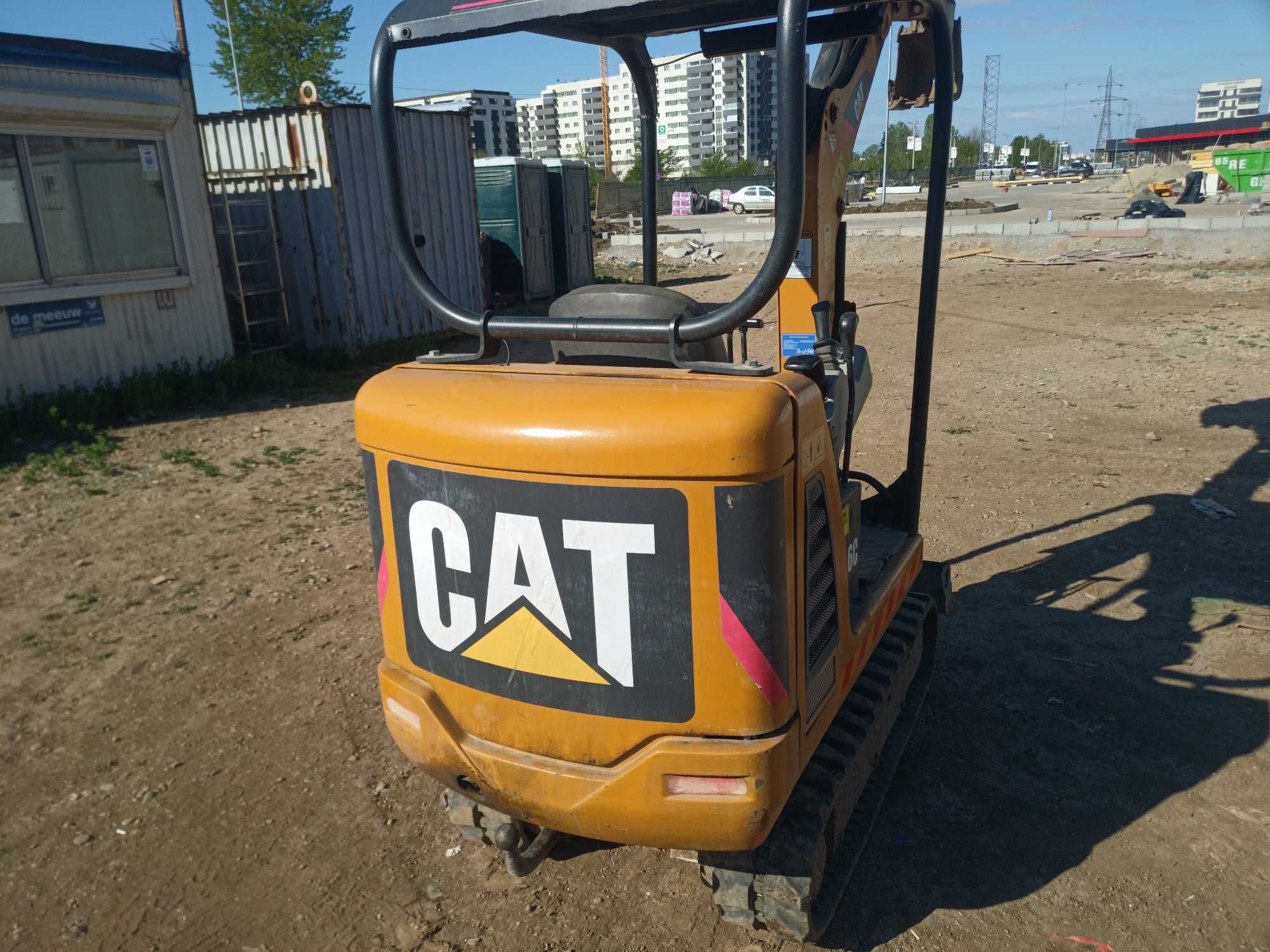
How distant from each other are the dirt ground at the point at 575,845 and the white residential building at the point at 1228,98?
16887 cm

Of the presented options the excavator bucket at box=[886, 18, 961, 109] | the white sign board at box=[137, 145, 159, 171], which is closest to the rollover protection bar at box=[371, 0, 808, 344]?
the excavator bucket at box=[886, 18, 961, 109]

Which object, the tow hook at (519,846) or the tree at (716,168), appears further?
the tree at (716,168)

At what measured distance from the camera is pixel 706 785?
7.95ft

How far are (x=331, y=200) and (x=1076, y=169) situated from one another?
323 feet

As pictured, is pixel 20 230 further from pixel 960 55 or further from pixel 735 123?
pixel 735 123

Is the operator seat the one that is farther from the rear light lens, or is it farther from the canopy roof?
the rear light lens

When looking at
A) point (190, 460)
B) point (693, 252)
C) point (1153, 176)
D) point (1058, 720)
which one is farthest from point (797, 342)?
point (1153, 176)

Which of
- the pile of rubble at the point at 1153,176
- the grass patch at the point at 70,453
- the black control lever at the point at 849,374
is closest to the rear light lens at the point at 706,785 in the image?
the black control lever at the point at 849,374

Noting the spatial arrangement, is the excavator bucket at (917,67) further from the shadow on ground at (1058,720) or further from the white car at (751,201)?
the white car at (751,201)

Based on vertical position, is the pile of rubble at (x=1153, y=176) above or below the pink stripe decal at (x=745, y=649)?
above

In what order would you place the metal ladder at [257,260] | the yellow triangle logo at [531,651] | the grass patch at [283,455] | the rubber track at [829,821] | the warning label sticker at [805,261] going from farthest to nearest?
the metal ladder at [257,260] → the grass patch at [283,455] → the warning label sticker at [805,261] → the rubber track at [829,821] → the yellow triangle logo at [531,651]

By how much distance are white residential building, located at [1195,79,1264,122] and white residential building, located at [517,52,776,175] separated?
240ft

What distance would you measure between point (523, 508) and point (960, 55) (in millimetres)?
2924

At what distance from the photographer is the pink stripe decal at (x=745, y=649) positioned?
2.35 meters
